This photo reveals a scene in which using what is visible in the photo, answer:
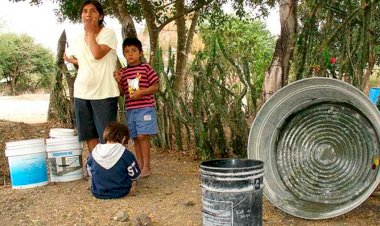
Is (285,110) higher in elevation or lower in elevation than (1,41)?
lower

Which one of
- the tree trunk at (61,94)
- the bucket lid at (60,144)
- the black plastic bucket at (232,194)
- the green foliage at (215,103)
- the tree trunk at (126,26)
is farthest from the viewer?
the tree trunk at (61,94)

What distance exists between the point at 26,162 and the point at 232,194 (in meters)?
2.28

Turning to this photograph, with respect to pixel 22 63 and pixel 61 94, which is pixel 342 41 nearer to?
pixel 61 94

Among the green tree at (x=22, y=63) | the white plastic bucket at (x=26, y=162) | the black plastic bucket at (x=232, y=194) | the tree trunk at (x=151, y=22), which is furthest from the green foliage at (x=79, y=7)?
the green tree at (x=22, y=63)

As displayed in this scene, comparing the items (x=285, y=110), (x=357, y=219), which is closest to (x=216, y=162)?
(x=285, y=110)

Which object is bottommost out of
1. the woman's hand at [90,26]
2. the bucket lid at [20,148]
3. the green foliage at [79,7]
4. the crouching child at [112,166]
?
the crouching child at [112,166]

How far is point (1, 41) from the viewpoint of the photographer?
126 feet

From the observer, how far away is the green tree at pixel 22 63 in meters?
37.2

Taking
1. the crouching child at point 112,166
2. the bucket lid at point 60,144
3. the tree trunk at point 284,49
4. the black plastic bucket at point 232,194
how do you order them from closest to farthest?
the black plastic bucket at point 232,194 < the crouching child at point 112,166 < the tree trunk at point 284,49 < the bucket lid at point 60,144

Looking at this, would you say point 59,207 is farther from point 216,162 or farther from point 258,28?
point 258,28

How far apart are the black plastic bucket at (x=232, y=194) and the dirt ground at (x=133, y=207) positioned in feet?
1.60

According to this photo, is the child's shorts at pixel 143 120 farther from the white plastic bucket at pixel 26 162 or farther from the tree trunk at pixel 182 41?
the tree trunk at pixel 182 41

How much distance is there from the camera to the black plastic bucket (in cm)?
276

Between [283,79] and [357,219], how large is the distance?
1312 millimetres
